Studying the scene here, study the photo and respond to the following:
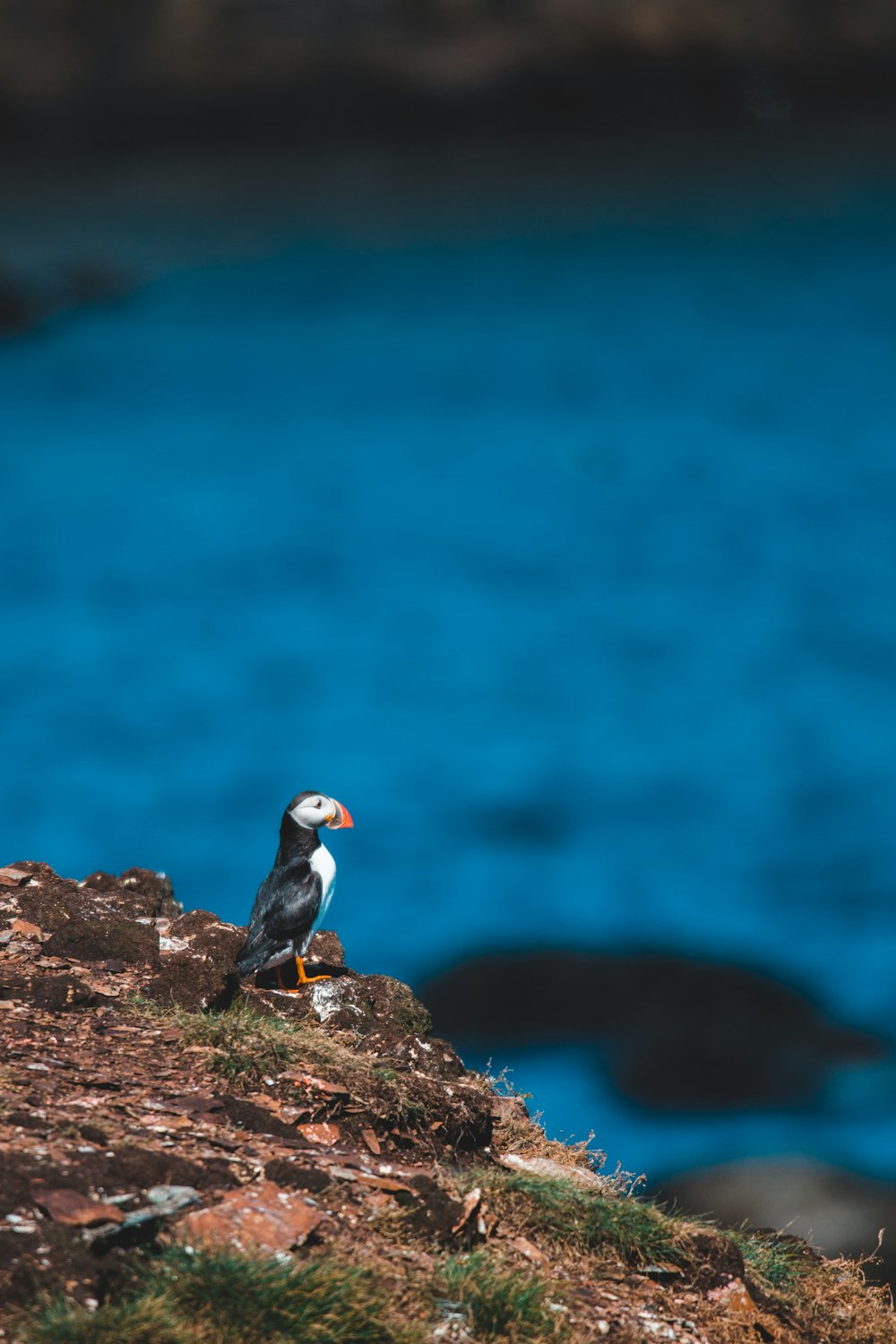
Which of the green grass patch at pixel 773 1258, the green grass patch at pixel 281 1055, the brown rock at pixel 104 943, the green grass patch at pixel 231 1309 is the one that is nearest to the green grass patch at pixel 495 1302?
the green grass patch at pixel 231 1309

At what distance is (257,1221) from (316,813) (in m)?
2.44

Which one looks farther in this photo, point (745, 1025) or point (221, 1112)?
point (745, 1025)

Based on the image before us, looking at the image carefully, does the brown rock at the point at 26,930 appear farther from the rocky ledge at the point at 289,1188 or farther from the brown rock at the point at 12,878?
the brown rock at the point at 12,878

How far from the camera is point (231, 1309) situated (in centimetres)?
399

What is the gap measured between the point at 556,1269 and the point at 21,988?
2.50 m

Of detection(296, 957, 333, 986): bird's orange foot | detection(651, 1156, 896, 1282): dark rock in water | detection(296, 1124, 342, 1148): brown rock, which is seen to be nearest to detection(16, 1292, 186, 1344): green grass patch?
detection(296, 1124, 342, 1148): brown rock

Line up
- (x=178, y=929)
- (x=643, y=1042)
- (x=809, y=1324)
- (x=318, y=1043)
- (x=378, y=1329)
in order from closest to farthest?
(x=378, y=1329) < (x=809, y=1324) < (x=318, y=1043) < (x=178, y=929) < (x=643, y=1042)

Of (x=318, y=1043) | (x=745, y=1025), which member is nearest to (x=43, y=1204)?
(x=318, y=1043)

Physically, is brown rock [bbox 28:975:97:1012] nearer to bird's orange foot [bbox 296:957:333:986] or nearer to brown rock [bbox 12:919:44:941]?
brown rock [bbox 12:919:44:941]

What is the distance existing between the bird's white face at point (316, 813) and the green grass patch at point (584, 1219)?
190cm

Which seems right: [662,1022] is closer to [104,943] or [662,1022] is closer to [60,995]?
[104,943]

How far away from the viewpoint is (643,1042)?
16266 millimetres

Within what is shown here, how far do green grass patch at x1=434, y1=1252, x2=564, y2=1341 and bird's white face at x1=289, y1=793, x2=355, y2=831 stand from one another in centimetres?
245

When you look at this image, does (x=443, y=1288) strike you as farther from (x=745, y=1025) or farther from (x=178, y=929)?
(x=745, y=1025)
